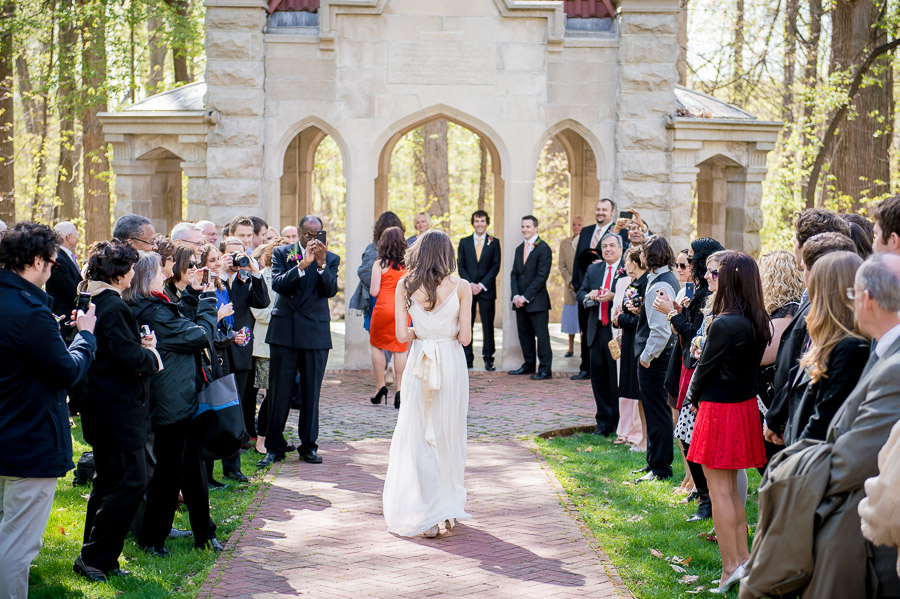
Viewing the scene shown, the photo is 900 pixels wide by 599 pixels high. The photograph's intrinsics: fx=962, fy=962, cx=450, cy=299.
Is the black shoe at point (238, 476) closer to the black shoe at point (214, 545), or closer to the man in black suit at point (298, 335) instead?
the man in black suit at point (298, 335)

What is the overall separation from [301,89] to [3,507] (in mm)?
9307

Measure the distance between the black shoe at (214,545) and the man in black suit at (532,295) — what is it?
7309 millimetres

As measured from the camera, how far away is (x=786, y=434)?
4.58m

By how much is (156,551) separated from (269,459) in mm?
2464

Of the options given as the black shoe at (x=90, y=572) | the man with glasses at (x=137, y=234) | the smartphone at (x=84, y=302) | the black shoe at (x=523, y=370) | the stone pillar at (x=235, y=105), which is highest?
the stone pillar at (x=235, y=105)

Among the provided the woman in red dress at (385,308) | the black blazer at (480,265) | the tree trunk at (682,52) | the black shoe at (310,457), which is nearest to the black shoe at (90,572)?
the black shoe at (310,457)

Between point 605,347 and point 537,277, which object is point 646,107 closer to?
point 537,277

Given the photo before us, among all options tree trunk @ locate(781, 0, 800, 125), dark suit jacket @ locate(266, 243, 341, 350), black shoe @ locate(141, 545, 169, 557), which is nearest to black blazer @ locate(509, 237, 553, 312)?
dark suit jacket @ locate(266, 243, 341, 350)

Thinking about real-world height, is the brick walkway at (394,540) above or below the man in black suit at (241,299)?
below

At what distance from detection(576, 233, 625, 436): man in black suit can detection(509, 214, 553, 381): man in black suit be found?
2769mm

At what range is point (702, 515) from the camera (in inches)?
271

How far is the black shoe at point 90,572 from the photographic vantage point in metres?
5.43

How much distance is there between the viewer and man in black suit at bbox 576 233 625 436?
9.74 m

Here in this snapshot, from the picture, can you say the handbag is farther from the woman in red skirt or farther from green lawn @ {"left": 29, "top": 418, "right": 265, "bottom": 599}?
the woman in red skirt
